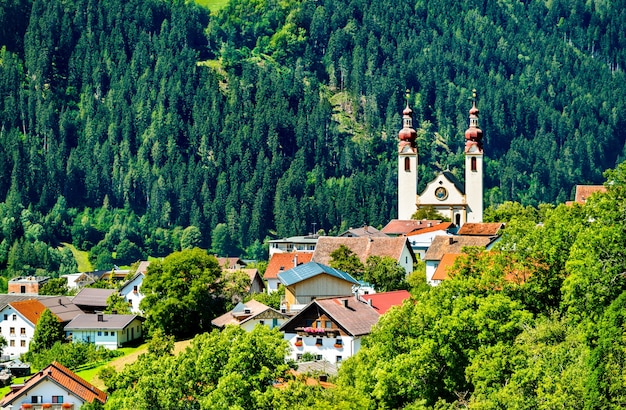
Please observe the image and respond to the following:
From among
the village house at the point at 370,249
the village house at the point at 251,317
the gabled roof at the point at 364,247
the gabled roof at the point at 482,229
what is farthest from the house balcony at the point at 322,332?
the gabled roof at the point at 482,229

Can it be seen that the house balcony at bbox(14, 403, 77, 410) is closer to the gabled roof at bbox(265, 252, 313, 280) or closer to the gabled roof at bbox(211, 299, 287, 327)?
the gabled roof at bbox(211, 299, 287, 327)

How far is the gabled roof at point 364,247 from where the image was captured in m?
86.6

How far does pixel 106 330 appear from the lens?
271 feet

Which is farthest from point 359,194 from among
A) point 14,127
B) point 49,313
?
point 49,313

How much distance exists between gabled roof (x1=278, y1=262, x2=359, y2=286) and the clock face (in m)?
65.2

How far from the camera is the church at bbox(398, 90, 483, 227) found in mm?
140125

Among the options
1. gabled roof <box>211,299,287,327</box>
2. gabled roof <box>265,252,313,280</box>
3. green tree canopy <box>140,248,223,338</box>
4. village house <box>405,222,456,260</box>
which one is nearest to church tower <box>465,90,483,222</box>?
village house <box>405,222,456,260</box>

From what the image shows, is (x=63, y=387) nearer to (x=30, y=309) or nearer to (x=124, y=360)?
(x=124, y=360)

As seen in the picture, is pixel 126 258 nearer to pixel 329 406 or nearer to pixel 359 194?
pixel 359 194

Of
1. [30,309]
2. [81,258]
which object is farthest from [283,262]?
[81,258]

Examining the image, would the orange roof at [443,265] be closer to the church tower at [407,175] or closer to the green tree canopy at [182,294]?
the green tree canopy at [182,294]

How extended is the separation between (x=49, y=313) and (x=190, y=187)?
101m

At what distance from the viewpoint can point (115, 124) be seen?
199 metres

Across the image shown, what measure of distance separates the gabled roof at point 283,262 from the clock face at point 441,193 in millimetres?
50168
